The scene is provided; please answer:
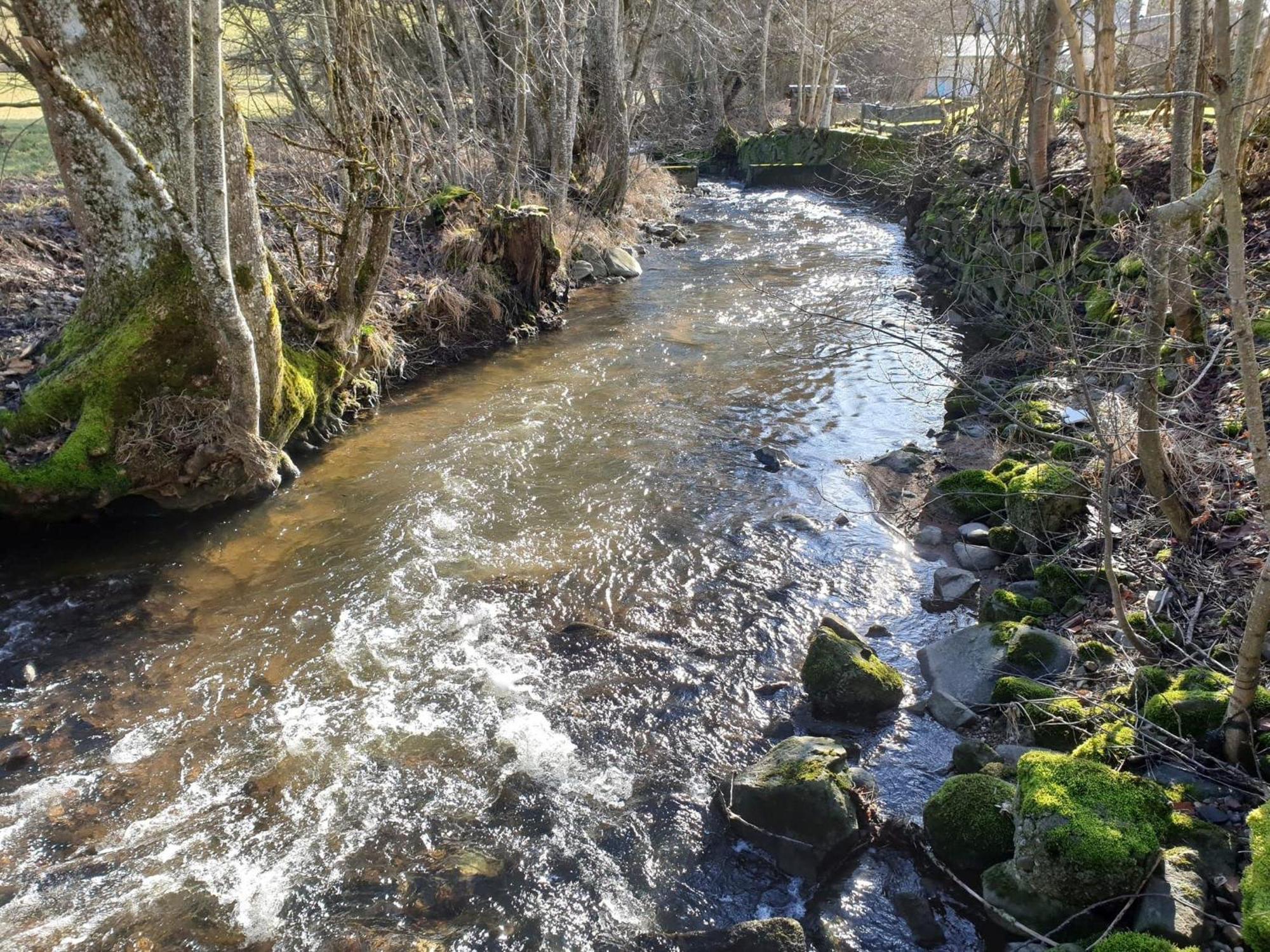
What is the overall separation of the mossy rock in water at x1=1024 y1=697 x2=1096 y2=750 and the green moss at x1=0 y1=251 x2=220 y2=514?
22.6 ft

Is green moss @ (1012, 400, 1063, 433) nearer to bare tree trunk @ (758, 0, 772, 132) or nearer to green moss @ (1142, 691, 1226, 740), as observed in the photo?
green moss @ (1142, 691, 1226, 740)

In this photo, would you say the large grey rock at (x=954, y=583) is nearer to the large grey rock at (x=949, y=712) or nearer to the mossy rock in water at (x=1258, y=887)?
the large grey rock at (x=949, y=712)

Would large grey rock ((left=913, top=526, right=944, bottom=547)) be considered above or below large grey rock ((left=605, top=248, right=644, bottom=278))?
below

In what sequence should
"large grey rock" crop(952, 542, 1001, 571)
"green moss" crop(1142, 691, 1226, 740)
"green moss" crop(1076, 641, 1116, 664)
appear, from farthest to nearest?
"large grey rock" crop(952, 542, 1001, 571) → "green moss" crop(1076, 641, 1116, 664) → "green moss" crop(1142, 691, 1226, 740)

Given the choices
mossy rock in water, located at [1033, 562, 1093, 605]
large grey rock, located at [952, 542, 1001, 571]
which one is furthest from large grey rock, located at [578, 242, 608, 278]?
mossy rock in water, located at [1033, 562, 1093, 605]

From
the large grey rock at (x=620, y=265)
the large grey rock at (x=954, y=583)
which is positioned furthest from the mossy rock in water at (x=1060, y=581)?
the large grey rock at (x=620, y=265)

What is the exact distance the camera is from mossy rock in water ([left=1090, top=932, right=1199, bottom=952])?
304cm

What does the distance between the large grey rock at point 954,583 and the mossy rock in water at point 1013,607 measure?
1.89 feet

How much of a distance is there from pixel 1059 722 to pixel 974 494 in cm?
309

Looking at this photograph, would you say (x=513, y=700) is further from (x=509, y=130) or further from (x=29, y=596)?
(x=509, y=130)

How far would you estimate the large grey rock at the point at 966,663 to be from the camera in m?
5.25

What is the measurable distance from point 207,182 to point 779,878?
20.0ft

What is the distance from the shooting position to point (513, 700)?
541 cm

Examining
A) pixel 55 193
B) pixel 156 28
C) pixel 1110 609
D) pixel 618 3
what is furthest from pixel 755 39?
pixel 1110 609
